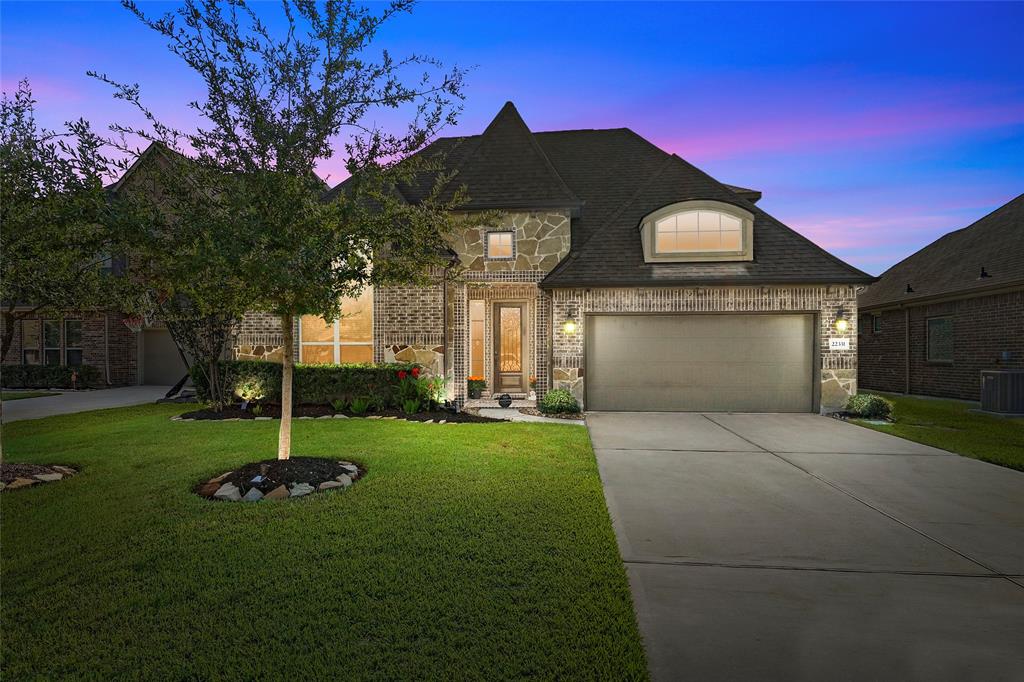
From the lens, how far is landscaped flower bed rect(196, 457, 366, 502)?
5.00 meters

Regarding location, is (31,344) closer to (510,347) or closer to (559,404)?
(510,347)

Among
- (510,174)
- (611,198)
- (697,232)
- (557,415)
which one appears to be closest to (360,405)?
(557,415)

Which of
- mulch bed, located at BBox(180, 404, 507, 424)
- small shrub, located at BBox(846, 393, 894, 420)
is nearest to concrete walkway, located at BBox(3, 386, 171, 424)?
mulch bed, located at BBox(180, 404, 507, 424)

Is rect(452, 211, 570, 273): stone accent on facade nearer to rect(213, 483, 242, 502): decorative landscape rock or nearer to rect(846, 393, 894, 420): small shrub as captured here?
rect(846, 393, 894, 420): small shrub

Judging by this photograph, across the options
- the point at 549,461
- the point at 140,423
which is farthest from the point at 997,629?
the point at 140,423

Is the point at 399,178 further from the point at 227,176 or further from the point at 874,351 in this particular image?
the point at 874,351

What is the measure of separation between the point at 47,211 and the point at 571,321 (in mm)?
9130

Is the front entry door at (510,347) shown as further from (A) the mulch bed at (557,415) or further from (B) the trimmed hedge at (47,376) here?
(B) the trimmed hedge at (47,376)

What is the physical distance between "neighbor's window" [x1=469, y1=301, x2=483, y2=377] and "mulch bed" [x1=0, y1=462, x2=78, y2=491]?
28.5ft

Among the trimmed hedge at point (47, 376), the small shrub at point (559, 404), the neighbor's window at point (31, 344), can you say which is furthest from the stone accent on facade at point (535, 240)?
the neighbor's window at point (31, 344)

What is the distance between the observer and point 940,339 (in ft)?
49.6

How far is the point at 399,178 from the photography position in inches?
218

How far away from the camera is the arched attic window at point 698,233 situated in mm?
11287

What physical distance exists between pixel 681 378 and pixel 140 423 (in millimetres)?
11888
